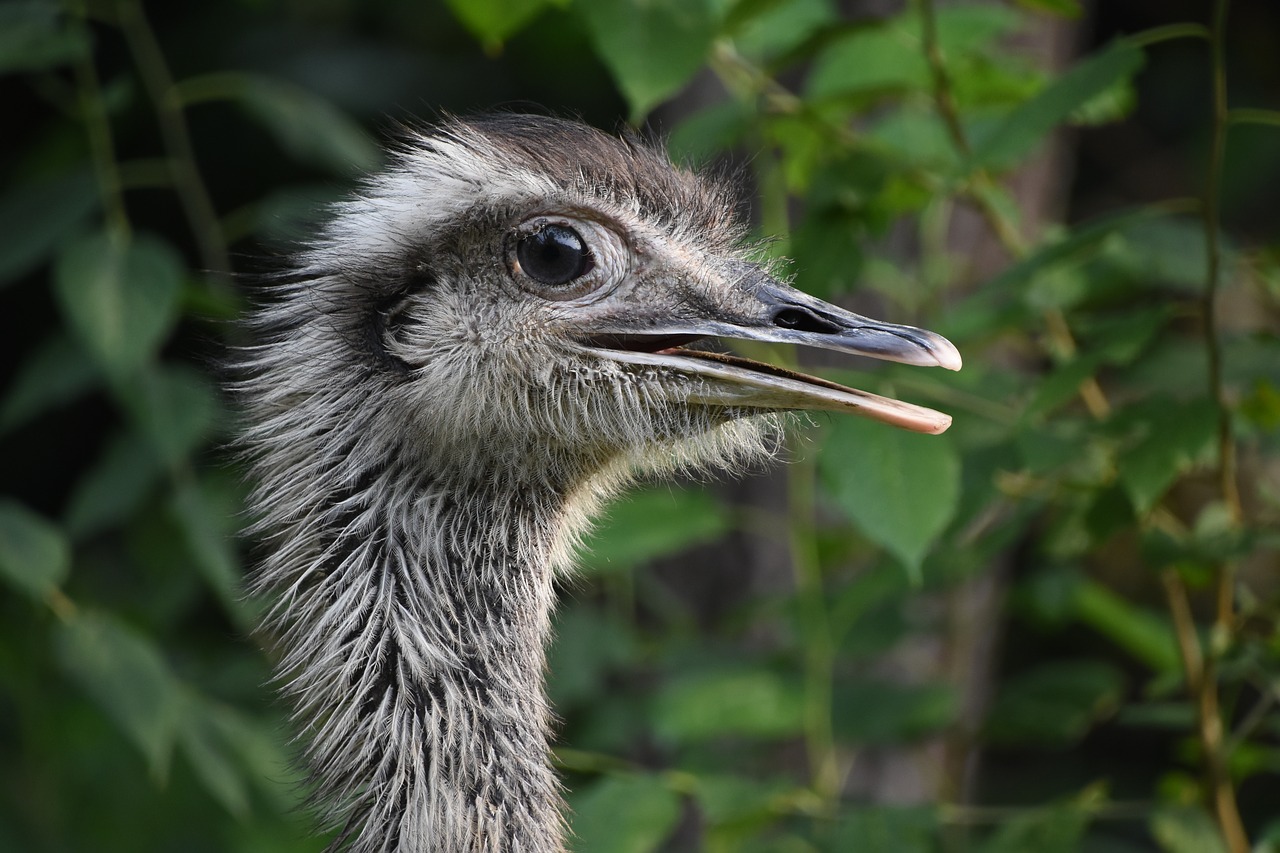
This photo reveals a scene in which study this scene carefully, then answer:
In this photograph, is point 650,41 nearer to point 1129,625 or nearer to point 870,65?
point 870,65

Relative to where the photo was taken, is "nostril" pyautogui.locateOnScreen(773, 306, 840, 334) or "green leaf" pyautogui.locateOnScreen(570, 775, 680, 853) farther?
"green leaf" pyautogui.locateOnScreen(570, 775, 680, 853)

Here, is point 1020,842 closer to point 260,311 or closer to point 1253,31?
point 260,311

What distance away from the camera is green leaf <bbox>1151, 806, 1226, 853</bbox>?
3012 millimetres

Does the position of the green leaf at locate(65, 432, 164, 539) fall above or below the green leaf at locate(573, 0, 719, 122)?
below

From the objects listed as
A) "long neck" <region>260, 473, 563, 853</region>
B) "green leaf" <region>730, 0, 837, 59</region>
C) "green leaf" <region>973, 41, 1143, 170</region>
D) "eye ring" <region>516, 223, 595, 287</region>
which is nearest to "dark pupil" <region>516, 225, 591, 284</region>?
"eye ring" <region>516, 223, 595, 287</region>

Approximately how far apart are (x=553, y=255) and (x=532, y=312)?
112mm

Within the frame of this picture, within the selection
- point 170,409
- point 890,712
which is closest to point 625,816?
point 890,712

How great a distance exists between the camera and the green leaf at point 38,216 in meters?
3.38

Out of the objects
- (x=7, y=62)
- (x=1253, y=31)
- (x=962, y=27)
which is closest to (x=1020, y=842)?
(x=962, y=27)

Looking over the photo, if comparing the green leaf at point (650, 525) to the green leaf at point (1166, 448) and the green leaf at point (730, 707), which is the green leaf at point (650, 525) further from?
the green leaf at point (1166, 448)

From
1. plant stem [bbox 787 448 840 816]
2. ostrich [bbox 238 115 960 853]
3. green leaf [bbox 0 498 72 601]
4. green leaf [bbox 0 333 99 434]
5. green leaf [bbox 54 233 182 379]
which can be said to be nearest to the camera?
ostrich [bbox 238 115 960 853]

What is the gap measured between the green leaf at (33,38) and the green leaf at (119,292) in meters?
0.41

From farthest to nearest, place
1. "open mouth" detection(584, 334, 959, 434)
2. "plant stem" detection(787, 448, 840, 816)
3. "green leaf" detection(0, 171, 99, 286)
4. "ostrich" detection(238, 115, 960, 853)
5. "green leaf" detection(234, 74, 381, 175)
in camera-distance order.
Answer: "green leaf" detection(234, 74, 381, 175) < "plant stem" detection(787, 448, 840, 816) < "green leaf" detection(0, 171, 99, 286) < "ostrich" detection(238, 115, 960, 853) < "open mouth" detection(584, 334, 959, 434)

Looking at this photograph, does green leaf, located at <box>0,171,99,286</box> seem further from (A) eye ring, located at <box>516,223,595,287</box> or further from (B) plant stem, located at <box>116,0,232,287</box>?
(A) eye ring, located at <box>516,223,595,287</box>
